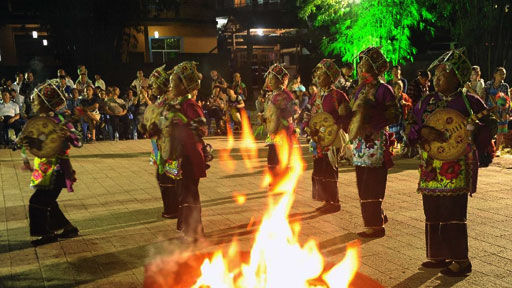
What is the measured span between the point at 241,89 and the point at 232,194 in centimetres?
1036

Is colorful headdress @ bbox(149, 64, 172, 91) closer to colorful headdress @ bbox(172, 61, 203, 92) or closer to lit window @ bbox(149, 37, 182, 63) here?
colorful headdress @ bbox(172, 61, 203, 92)

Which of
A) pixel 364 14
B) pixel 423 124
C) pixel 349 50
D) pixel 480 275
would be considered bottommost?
pixel 480 275

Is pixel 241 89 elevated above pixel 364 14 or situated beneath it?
situated beneath

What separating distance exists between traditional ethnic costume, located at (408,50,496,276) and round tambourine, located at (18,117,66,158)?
402 cm

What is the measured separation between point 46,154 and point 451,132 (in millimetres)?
4491

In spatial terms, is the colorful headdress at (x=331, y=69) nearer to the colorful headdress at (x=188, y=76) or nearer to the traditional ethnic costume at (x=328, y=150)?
the traditional ethnic costume at (x=328, y=150)

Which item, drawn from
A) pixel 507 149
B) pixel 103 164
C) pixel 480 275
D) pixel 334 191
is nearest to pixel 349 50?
pixel 507 149

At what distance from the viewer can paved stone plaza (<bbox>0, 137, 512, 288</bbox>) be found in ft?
16.4

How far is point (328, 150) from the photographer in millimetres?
7074

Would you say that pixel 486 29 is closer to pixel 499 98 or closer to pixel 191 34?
pixel 499 98

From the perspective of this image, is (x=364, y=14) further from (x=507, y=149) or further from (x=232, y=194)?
(x=232, y=194)

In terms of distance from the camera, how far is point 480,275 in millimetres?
4820

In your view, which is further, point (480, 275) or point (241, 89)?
point (241, 89)

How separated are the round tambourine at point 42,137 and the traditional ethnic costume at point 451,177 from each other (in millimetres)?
4021
